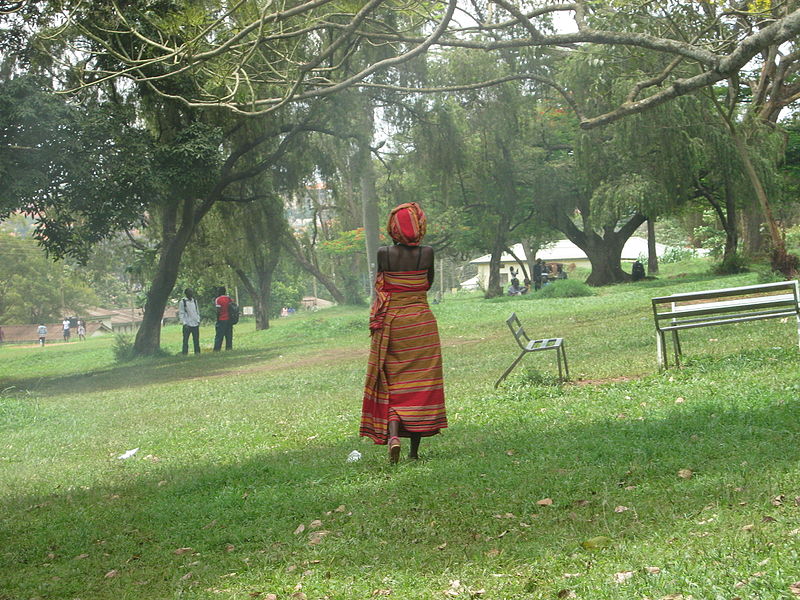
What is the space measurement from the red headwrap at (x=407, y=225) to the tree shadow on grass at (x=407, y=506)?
1846 mm

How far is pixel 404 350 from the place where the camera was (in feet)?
25.3

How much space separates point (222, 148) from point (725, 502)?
865 inches

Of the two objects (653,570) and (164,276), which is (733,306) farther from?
(164,276)

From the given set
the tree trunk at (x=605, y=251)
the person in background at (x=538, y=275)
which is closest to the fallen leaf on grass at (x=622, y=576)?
the tree trunk at (x=605, y=251)

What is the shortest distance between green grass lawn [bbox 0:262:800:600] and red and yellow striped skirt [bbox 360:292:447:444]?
14.2 inches

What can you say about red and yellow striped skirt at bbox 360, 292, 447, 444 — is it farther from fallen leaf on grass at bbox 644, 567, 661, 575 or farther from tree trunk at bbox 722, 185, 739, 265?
tree trunk at bbox 722, 185, 739, 265

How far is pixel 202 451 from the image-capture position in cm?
970

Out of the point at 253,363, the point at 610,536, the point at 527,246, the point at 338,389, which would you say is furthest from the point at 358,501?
the point at 527,246

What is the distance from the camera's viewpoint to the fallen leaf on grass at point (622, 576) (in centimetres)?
416

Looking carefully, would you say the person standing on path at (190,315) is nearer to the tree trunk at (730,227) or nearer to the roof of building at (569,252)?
the tree trunk at (730,227)

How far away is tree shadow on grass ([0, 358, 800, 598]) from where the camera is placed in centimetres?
517

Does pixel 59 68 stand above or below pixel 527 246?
above

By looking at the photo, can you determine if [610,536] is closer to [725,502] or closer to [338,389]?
[725,502]

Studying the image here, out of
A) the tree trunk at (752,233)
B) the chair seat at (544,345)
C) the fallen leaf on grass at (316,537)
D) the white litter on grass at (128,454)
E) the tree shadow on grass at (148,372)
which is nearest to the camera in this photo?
the fallen leaf on grass at (316,537)
